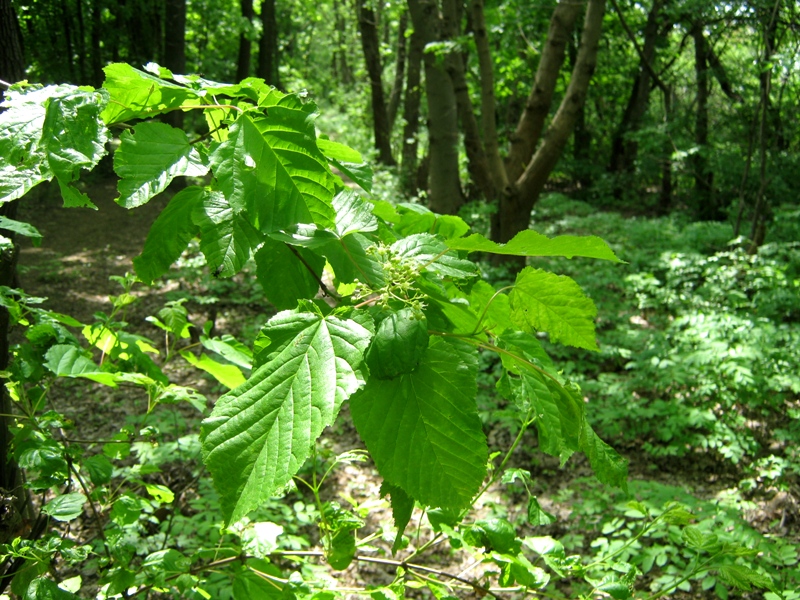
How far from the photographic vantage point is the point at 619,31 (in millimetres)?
14836

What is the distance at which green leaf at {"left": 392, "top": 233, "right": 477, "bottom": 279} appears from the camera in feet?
2.90

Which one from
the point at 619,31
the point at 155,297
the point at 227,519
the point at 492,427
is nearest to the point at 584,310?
the point at 227,519

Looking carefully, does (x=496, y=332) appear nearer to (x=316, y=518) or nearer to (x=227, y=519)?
(x=227, y=519)

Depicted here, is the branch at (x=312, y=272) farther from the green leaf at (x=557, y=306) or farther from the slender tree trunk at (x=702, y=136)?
the slender tree trunk at (x=702, y=136)

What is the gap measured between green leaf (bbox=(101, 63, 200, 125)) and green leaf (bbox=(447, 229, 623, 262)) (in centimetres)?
48

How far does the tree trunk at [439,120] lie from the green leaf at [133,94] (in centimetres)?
630

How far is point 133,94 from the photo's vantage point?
0.93 metres

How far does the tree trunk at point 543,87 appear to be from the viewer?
19.4 feet

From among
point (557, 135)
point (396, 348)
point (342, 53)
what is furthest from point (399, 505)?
point (342, 53)

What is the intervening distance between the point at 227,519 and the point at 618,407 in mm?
4942

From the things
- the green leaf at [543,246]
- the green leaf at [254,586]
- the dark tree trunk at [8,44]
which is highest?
the dark tree trunk at [8,44]

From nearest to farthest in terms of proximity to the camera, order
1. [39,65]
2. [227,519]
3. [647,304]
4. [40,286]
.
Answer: [227,519] → [647,304] → [40,286] → [39,65]

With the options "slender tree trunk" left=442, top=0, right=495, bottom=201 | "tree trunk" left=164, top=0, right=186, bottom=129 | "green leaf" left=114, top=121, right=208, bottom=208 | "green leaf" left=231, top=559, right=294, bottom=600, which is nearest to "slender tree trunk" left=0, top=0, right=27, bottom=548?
"green leaf" left=231, top=559, right=294, bottom=600

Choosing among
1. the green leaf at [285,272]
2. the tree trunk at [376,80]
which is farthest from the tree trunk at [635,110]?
the green leaf at [285,272]
